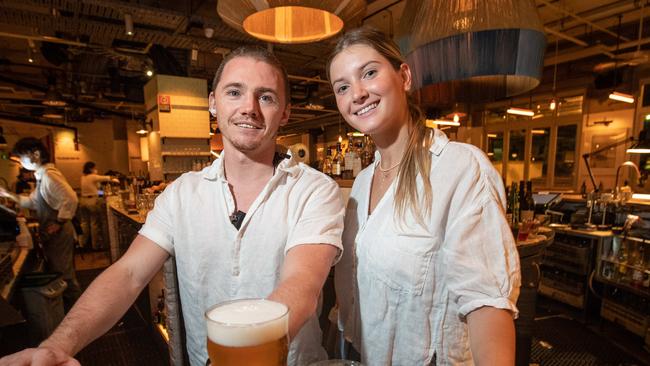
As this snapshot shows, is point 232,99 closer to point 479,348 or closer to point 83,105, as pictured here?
point 479,348

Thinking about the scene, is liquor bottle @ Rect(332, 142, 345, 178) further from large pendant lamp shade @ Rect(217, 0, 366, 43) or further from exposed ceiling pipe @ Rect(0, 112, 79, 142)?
exposed ceiling pipe @ Rect(0, 112, 79, 142)

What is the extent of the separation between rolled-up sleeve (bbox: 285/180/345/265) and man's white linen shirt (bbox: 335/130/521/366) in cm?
13

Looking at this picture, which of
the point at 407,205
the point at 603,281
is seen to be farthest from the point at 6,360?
the point at 603,281

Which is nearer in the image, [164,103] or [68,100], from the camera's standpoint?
[164,103]

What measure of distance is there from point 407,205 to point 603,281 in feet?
13.8

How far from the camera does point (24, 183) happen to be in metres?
8.45

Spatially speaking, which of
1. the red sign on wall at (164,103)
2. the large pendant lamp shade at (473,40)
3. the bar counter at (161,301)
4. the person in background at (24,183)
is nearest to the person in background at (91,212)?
the person in background at (24,183)

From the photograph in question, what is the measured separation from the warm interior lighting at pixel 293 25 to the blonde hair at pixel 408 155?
29.3 inches

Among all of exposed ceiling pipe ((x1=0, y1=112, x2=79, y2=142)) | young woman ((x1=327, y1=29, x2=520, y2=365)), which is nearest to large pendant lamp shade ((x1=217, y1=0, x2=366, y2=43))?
young woman ((x1=327, y1=29, x2=520, y2=365))

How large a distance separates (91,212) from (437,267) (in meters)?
8.69

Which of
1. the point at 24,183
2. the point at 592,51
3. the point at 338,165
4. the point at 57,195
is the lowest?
the point at 24,183

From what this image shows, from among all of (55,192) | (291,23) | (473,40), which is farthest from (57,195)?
(473,40)

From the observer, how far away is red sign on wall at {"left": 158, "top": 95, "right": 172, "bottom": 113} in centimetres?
684

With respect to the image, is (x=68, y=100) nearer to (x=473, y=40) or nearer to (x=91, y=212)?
(x=91, y=212)
